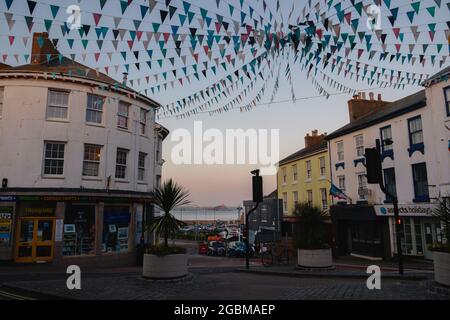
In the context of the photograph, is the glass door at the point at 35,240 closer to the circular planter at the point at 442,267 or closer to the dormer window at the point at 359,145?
Result: the circular planter at the point at 442,267

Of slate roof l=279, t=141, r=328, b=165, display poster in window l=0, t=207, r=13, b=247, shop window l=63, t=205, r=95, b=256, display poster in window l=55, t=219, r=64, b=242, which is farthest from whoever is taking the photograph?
slate roof l=279, t=141, r=328, b=165

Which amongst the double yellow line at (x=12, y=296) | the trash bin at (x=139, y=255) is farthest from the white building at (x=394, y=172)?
the double yellow line at (x=12, y=296)

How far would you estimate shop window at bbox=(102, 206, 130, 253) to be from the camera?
18391 mm

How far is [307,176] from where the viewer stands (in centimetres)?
3006

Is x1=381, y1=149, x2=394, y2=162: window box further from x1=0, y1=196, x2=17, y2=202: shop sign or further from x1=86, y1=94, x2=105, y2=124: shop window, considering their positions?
x1=0, y1=196, x2=17, y2=202: shop sign

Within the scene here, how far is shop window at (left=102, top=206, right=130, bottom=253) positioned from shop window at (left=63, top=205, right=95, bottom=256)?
719 millimetres

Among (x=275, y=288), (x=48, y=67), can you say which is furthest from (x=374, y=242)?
(x=48, y=67)

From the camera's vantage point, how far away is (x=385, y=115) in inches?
852

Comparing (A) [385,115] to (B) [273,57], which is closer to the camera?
(B) [273,57]

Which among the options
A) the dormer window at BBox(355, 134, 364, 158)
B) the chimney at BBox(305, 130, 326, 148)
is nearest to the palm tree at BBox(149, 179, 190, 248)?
the dormer window at BBox(355, 134, 364, 158)
